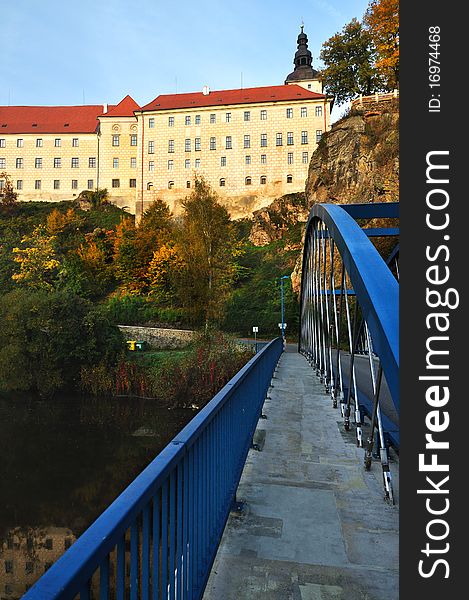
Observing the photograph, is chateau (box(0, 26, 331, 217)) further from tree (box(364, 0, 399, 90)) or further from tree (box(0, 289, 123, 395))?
tree (box(0, 289, 123, 395))

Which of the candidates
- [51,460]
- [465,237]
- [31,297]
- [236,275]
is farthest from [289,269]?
[465,237]

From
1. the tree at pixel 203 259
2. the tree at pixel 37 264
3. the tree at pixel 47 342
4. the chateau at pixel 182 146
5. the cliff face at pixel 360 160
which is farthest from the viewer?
the chateau at pixel 182 146

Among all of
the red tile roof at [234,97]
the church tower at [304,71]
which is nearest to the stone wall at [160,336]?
the red tile roof at [234,97]

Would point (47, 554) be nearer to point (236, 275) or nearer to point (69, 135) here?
point (236, 275)

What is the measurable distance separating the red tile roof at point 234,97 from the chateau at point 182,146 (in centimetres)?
15

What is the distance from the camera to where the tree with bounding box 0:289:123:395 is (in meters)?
25.8

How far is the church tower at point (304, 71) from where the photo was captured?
2421 inches

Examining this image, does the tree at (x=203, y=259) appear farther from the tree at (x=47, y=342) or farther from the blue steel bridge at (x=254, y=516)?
the blue steel bridge at (x=254, y=516)

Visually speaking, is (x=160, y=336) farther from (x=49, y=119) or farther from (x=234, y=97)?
(x=49, y=119)

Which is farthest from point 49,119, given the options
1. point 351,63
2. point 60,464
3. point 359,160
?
point 60,464

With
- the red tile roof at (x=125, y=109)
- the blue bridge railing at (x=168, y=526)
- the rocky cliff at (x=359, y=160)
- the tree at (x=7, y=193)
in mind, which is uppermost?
the red tile roof at (x=125, y=109)

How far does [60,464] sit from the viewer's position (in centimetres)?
1720

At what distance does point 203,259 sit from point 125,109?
1742 inches

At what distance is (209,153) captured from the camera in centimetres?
5991
